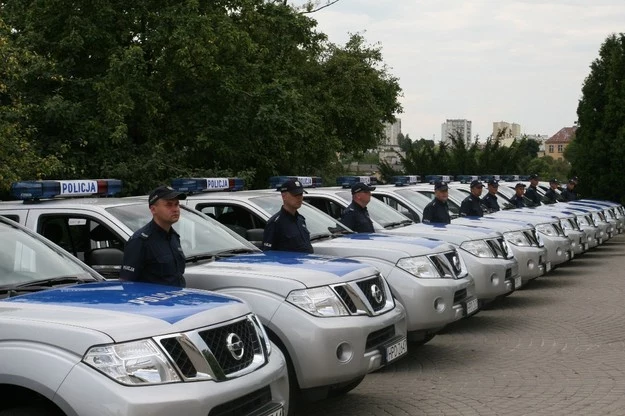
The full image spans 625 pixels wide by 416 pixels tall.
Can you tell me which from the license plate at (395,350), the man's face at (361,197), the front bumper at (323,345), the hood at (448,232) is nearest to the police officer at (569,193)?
the hood at (448,232)

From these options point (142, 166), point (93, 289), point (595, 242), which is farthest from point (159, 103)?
point (93, 289)

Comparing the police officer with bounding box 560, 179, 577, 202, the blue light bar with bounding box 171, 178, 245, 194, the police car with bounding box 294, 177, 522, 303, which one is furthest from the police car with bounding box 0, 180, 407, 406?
the police officer with bounding box 560, 179, 577, 202

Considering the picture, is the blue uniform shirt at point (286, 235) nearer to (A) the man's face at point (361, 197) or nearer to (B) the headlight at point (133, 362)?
(A) the man's face at point (361, 197)

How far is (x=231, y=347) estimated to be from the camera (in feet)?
16.2

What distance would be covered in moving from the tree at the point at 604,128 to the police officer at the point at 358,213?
26.5m

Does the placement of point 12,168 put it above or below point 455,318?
above

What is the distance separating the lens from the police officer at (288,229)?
8.94 m

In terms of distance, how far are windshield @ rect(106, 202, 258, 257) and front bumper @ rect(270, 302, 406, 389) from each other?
151 cm

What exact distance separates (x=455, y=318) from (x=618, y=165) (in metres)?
28.7

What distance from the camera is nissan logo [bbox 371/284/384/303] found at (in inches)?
281

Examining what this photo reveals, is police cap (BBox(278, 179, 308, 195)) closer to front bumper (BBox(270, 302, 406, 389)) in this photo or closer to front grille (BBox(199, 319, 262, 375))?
front bumper (BBox(270, 302, 406, 389))

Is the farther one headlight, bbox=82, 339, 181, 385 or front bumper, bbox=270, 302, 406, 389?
front bumper, bbox=270, 302, 406, 389

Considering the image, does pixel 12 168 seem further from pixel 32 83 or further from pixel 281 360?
pixel 281 360

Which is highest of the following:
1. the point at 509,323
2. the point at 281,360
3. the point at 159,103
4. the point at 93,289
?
the point at 159,103
